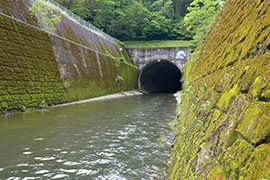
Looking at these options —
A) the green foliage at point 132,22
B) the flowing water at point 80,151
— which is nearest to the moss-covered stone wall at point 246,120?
the flowing water at point 80,151

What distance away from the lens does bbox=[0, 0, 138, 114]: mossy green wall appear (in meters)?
10.4

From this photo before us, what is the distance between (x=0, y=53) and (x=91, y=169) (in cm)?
909

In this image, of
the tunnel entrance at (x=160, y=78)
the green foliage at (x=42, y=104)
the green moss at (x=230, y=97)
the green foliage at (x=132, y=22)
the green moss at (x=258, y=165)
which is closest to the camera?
the green moss at (x=258, y=165)

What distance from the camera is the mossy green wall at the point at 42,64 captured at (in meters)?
10.4

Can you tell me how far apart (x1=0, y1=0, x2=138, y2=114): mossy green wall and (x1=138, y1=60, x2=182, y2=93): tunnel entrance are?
1872 cm

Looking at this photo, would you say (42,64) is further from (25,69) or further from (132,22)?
(132,22)

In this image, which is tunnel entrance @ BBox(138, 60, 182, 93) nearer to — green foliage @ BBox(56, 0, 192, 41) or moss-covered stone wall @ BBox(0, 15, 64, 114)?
green foliage @ BBox(56, 0, 192, 41)

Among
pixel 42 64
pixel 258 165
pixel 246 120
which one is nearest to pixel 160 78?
pixel 42 64

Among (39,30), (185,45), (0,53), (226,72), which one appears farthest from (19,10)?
(185,45)

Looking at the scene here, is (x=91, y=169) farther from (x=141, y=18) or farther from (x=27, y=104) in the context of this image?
(x=141, y=18)

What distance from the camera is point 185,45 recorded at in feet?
124

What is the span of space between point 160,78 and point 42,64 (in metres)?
39.7

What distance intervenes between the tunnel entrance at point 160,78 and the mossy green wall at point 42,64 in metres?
18.7

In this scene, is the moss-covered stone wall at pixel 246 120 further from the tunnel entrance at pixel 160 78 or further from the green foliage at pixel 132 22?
the green foliage at pixel 132 22
